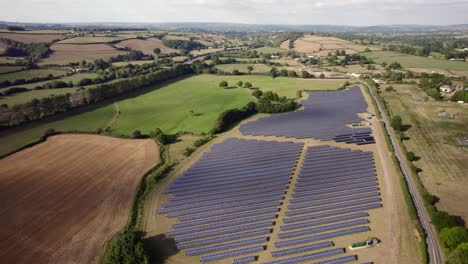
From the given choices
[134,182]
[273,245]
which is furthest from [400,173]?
[134,182]

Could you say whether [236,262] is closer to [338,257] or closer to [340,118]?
[338,257]

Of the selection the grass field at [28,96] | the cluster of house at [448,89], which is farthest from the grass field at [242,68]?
the grass field at [28,96]

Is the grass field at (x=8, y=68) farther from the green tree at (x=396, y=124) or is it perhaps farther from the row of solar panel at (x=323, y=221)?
the green tree at (x=396, y=124)

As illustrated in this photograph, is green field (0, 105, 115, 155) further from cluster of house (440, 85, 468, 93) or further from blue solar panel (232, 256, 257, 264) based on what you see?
cluster of house (440, 85, 468, 93)

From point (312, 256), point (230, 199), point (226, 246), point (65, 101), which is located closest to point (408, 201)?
point (312, 256)

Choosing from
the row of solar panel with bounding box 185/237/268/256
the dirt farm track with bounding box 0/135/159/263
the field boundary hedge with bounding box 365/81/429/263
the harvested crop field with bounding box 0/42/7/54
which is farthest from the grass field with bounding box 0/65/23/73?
the field boundary hedge with bounding box 365/81/429/263

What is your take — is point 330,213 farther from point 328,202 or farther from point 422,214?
point 422,214
